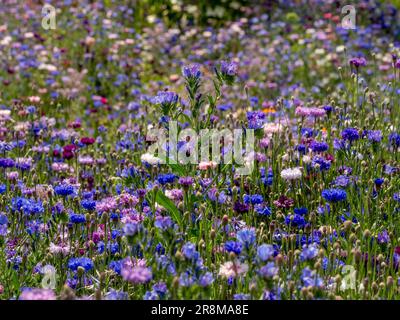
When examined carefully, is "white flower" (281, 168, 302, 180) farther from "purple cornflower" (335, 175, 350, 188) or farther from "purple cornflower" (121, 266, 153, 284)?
"purple cornflower" (121, 266, 153, 284)

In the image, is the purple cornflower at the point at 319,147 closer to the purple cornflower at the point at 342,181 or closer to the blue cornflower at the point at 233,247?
the purple cornflower at the point at 342,181

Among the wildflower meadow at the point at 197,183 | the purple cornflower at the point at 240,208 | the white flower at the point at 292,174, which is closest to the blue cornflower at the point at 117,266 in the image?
the wildflower meadow at the point at 197,183

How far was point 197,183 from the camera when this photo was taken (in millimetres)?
3287

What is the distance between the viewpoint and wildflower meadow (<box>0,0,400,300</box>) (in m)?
2.49

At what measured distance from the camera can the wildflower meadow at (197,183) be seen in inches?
98.1

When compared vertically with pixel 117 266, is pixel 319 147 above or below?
above

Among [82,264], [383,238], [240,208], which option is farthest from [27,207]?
[383,238]

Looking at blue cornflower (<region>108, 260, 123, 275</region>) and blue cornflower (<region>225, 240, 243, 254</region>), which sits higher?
blue cornflower (<region>225, 240, 243, 254</region>)

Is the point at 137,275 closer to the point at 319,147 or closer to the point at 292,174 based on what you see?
the point at 292,174

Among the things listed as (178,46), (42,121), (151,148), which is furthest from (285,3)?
(151,148)

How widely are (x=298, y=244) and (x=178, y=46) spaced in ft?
17.3

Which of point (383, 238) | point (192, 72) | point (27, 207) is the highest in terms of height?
point (192, 72)

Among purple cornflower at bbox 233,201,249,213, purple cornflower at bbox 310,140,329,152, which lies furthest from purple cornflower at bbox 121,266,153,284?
purple cornflower at bbox 310,140,329,152

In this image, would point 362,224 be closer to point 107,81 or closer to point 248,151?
point 248,151
